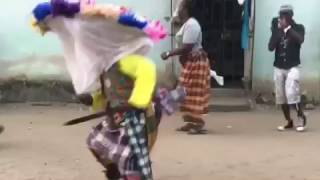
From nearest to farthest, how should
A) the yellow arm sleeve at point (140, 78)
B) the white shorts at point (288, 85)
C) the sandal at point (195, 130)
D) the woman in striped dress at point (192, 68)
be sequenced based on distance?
the yellow arm sleeve at point (140, 78) → the woman in striped dress at point (192, 68) → the white shorts at point (288, 85) → the sandal at point (195, 130)

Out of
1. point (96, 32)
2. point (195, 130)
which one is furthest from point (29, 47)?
point (96, 32)

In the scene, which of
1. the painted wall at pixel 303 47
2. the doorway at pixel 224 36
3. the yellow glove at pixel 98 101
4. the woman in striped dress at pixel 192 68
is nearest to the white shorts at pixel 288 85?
the woman in striped dress at pixel 192 68

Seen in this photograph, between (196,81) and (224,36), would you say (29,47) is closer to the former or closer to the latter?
(224,36)

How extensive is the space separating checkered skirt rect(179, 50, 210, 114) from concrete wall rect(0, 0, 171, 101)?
213 cm

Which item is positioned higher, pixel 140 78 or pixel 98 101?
pixel 140 78

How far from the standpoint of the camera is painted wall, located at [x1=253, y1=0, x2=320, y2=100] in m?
10.8

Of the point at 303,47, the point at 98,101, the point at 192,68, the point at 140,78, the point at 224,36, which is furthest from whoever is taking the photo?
the point at 224,36

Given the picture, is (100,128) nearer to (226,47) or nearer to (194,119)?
(194,119)

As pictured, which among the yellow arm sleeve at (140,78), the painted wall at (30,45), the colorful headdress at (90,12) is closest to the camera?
the yellow arm sleeve at (140,78)

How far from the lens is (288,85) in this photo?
8797 millimetres

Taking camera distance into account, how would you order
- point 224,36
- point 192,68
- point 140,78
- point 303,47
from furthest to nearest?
point 224,36
point 303,47
point 192,68
point 140,78

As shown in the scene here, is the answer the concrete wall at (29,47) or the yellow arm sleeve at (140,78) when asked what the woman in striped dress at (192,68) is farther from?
the yellow arm sleeve at (140,78)

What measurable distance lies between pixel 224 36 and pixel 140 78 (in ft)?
22.0

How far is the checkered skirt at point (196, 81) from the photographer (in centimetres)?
870
